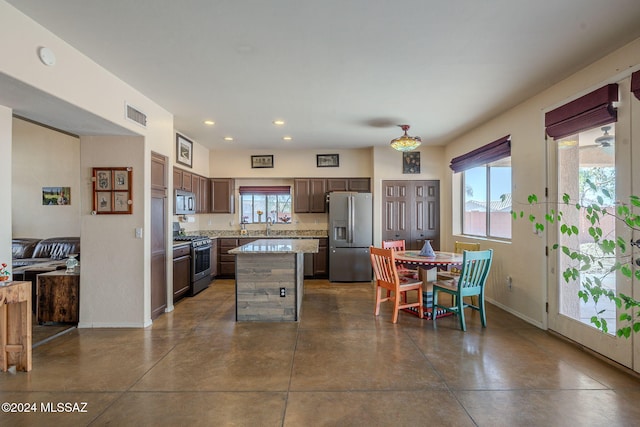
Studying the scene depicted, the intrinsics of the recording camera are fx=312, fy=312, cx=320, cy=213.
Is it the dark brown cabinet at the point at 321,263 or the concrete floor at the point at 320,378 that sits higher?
the dark brown cabinet at the point at 321,263

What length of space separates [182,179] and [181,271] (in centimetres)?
153

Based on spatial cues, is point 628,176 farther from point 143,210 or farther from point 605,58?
point 143,210

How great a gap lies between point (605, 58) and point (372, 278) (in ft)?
14.6

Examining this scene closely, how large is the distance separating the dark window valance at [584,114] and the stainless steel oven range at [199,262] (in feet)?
16.3

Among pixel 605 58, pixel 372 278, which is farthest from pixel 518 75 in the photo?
pixel 372 278

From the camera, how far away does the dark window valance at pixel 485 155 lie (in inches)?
164

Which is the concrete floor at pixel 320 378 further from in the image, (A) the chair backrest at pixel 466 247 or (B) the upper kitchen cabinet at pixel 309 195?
(B) the upper kitchen cabinet at pixel 309 195

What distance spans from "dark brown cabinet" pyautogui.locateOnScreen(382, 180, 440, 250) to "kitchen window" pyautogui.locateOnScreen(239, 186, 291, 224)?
2.09 m

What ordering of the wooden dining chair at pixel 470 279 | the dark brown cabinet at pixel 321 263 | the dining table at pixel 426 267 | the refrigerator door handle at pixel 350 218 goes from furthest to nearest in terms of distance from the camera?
1. the dark brown cabinet at pixel 321 263
2. the refrigerator door handle at pixel 350 218
3. the dining table at pixel 426 267
4. the wooden dining chair at pixel 470 279

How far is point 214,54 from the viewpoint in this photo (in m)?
2.66

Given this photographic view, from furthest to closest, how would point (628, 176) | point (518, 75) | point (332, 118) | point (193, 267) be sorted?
point (193, 267) < point (332, 118) < point (518, 75) < point (628, 176)

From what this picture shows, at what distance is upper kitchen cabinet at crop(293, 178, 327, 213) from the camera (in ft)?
21.0

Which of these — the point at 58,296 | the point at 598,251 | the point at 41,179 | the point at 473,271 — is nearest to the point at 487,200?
the point at 473,271

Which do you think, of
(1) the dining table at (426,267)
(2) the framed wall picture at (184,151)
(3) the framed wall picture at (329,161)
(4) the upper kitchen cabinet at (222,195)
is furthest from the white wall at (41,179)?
(1) the dining table at (426,267)
